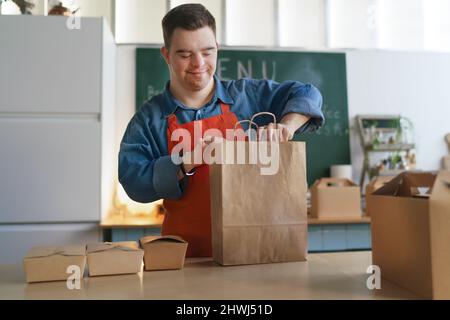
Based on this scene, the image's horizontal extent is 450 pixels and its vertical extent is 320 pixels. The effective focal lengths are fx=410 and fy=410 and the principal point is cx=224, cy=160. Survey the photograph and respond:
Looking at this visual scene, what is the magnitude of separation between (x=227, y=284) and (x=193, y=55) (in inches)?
27.3

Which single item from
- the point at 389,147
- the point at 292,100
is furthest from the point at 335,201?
the point at 292,100

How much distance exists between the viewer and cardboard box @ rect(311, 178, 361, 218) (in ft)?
7.80

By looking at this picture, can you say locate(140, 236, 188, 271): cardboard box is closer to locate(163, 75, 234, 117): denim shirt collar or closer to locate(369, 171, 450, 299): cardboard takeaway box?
locate(369, 171, 450, 299): cardboard takeaway box

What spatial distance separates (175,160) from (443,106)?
2791 millimetres

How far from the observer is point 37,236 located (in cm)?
227

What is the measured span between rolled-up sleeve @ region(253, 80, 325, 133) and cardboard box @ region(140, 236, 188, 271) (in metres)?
0.50

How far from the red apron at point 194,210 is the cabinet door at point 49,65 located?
4.03 ft

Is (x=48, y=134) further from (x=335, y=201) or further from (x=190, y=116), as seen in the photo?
(x=335, y=201)

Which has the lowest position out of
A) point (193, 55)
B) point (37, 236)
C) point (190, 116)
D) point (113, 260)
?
point (37, 236)

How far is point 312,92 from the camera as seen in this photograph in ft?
4.09

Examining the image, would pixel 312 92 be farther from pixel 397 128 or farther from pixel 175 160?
pixel 397 128

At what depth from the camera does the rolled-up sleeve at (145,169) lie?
3.41 feet

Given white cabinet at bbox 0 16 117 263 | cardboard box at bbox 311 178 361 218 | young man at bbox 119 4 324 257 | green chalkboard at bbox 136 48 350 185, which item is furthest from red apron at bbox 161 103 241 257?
green chalkboard at bbox 136 48 350 185
